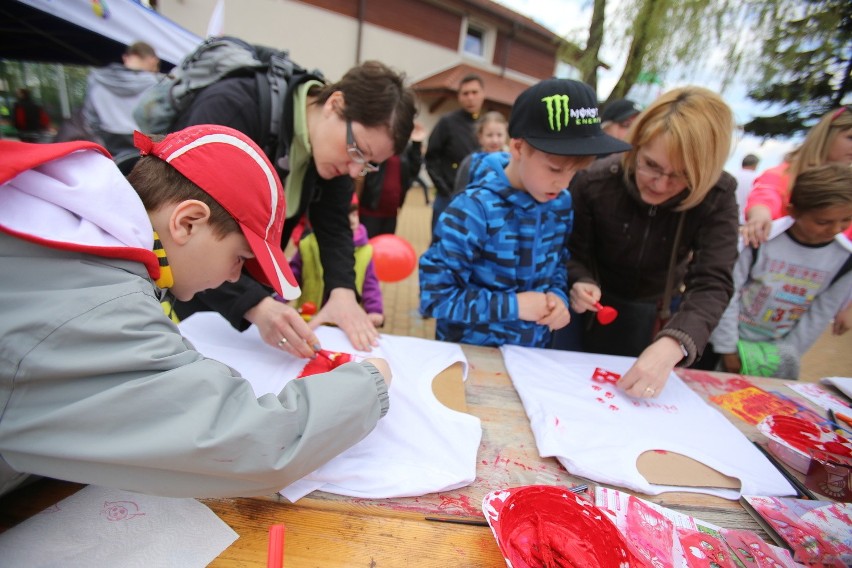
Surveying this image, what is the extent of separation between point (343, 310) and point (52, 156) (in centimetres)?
96

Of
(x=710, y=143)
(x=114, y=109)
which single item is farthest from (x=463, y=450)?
(x=114, y=109)

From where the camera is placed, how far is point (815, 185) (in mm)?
1711

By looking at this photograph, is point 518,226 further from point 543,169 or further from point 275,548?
point 275,548

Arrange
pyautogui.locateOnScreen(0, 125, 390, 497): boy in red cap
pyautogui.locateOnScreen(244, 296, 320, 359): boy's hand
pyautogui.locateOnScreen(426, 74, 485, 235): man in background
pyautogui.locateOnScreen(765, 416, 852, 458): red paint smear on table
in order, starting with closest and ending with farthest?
pyautogui.locateOnScreen(0, 125, 390, 497): boy in red cap, pyautogui.locateOnScreen(765, 416, 852, 458): red paint smear on table, pyautogui.locateOnScreen(244, 296, 320, 359): boy's hand, pyautogui.locateOnScreen(426, 74, 485, 235): man in background

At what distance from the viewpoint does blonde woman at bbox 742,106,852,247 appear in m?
1.90

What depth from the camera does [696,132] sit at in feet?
4.42

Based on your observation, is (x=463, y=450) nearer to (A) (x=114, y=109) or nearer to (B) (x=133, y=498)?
(B) (x=133, y=498)

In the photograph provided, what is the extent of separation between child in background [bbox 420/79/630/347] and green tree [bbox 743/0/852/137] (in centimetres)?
205

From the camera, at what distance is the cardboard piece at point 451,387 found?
3.74 ft

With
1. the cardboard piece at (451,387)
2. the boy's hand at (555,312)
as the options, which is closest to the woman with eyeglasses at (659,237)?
the boy's hand at (555,312)

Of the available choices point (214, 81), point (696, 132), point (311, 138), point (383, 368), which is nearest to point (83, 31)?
point (214, 81)

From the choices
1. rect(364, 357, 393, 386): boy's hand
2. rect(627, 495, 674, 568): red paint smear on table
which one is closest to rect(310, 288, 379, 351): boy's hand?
rect(364, 357, 393, 386): boy's hand

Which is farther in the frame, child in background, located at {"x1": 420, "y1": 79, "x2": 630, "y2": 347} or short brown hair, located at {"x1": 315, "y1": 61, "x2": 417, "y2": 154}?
short brown hair, located at {"x1": 315, "y1": 61, "x2": 417, "y2": 154}

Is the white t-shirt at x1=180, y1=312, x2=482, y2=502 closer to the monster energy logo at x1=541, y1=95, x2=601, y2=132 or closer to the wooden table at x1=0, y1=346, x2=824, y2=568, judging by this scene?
the wooden table at x1=0, y1=346, x2=824, y2=568
